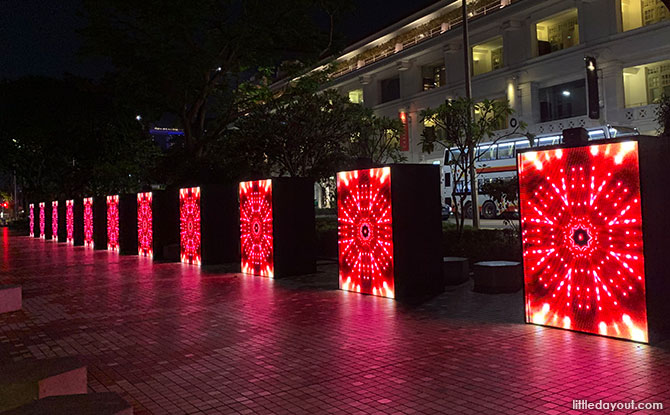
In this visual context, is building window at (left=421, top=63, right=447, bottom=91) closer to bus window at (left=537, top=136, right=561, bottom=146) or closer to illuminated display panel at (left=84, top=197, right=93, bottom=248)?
bus window at (left=537, top=136, right=561, bottom=146)

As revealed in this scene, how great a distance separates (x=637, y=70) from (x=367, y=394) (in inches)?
1188

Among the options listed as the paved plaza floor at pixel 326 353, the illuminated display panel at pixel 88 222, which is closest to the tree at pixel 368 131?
the paved plaza floor at pixel 326 353

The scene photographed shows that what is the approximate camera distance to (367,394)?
17.0ft

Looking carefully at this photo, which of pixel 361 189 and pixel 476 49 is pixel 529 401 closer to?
pixel 361 189

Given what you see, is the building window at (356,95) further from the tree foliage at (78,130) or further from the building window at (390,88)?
the tree foliage at (78,130)

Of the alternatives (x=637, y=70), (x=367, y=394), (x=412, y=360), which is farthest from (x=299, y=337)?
(x=637, y=70)

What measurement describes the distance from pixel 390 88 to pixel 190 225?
107 feet

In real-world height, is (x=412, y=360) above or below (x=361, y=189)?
below

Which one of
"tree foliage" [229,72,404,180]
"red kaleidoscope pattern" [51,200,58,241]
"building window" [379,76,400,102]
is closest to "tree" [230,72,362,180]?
"tree foliage" [229,72,404,180]

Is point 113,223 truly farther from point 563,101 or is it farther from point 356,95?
point 356,95

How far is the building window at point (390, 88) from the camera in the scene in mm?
46094

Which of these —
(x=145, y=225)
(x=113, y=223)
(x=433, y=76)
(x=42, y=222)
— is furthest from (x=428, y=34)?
(x=42, y=222)

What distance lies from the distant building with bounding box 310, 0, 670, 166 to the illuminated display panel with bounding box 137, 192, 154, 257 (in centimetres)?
Result: 2145

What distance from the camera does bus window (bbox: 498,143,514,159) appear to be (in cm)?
3184
